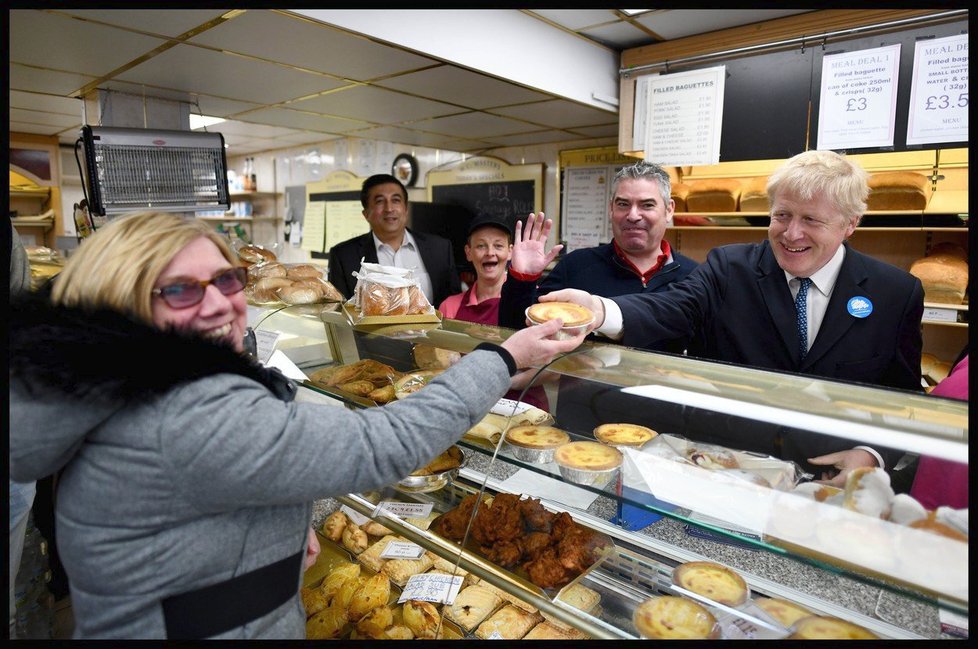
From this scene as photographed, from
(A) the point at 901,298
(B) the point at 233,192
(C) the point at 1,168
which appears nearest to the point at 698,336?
(A) the point at 901,298

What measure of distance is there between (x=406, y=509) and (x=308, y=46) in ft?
7.77

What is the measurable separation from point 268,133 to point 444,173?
2.59 m

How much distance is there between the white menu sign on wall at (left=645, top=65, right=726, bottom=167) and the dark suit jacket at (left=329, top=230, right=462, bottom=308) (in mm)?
1763

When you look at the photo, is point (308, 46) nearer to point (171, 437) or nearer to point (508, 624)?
point (171, 437)

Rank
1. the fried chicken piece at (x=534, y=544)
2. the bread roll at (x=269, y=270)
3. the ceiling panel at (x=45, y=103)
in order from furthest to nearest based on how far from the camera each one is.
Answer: the ceiling panel at (x=45, y=103), the bread roll at (x=269, y=270), the fried chicken piece at (x=534, y=544)

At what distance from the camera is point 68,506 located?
109 centimetres

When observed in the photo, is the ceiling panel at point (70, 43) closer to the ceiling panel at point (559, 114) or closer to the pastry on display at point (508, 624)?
the ceiling panel at point (559, 114)

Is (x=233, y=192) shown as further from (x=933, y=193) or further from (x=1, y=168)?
(x=933, y=193)

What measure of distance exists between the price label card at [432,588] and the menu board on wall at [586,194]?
421cm

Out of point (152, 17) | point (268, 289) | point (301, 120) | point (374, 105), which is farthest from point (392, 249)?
point (152, 17)

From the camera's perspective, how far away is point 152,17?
2461 millimetres

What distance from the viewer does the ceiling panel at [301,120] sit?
15.1ft

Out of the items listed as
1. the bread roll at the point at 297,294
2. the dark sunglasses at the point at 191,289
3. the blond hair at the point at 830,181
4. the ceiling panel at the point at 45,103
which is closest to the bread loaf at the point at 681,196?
the blond hair at the point at 830,181
